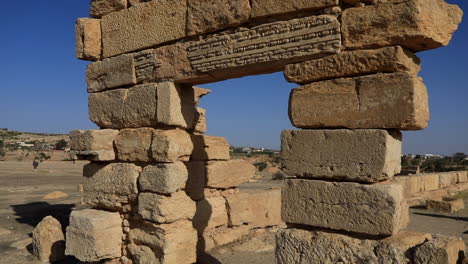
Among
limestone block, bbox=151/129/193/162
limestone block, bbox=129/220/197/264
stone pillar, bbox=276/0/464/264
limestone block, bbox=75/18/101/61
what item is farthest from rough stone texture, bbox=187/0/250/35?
limestone block, bbox=129/220/197/264

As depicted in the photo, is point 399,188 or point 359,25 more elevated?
point 359,25

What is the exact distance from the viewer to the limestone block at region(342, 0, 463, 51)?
348 centimetres

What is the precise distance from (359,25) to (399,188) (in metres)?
1.58

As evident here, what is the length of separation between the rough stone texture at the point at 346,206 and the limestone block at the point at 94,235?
2.76 metres

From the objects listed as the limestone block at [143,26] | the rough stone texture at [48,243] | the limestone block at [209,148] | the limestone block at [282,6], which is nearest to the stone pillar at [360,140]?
the limestone block at [282,6]

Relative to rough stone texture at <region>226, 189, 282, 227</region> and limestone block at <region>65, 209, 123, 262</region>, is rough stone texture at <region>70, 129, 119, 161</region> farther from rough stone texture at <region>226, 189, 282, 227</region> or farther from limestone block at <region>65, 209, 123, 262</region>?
rough stone texture at <region>226, 189, 282, 227</region>

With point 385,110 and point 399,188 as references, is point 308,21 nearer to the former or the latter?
point 385,110

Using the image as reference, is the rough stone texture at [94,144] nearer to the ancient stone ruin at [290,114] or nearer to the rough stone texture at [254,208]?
the ancient stone ruin at [290,114]

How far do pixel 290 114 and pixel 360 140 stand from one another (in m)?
0.80

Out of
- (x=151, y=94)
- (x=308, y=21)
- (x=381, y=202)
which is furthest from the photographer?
(x=151, y=94)

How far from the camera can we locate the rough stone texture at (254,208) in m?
7.76

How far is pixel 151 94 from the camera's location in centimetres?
537

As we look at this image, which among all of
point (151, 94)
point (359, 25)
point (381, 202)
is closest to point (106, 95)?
point (151, 94)

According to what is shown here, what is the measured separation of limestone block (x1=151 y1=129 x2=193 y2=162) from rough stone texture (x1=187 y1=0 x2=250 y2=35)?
136cm
